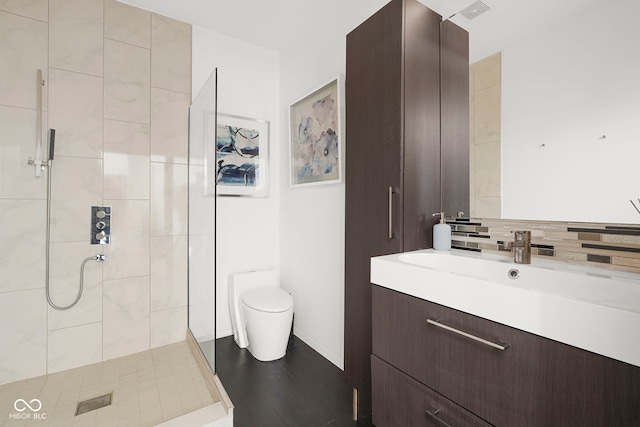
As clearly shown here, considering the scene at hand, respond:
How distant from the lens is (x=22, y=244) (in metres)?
1.86

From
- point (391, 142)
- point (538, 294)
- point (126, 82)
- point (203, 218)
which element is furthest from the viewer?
point (126, 82)

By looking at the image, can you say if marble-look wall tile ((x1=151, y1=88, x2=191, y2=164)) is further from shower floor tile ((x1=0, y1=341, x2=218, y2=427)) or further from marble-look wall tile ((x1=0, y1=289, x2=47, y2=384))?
shower floor tile ((x1=0, y1=341, x2=218, y2=427))

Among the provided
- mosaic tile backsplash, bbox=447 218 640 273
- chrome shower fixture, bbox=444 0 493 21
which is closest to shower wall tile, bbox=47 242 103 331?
mosaic tile backsplash, bbox=447 218 640 273

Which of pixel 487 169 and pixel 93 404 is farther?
pixel 93 404

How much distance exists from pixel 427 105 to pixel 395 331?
107 cm

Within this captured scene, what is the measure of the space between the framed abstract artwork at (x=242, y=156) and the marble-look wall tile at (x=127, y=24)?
75 centimetres

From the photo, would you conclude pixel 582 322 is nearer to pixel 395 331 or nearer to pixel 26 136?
pixel 395 331

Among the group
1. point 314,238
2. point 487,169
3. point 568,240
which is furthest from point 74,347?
point 568,240

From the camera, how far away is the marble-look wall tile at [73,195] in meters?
1.95

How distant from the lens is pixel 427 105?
4.74ft

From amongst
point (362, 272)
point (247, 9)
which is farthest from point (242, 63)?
point (362, 272)

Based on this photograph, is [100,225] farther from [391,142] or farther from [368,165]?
[391,142]

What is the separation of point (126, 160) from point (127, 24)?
1001mm

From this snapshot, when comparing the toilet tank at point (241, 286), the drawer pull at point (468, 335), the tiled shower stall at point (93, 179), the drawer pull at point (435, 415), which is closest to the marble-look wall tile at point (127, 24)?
the tiled shower stall at point (93, 179)
